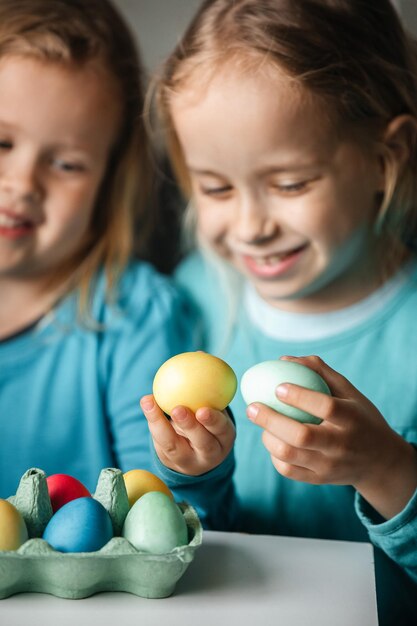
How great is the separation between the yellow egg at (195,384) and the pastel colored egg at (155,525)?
9 centimetres

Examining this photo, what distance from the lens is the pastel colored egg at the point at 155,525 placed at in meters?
0.62

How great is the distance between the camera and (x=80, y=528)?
0.62 meters

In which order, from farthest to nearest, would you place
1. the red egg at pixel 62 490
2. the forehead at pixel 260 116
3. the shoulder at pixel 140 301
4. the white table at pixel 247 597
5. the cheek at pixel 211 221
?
the shoulder at pixel 140 301, the cheek at pixel 211 221, the forehead at pixel 260 116, the red egg at pixel 62 490, the white table at pixel 247 597

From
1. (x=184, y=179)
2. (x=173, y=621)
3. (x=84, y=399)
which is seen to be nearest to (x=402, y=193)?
(x=184, y=179)

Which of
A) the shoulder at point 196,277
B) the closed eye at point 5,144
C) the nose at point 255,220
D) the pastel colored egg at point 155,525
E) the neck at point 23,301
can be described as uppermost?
the closed eye at point 5,144

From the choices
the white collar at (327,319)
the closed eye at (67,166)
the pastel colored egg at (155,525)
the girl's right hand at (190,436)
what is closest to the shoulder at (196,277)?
the white collar at (327,319)

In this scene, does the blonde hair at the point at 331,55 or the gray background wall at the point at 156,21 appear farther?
the gray background wall at the point at 156,21

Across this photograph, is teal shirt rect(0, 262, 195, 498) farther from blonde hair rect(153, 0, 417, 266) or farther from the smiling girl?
blonde hair rect(153, 0, 417, 266)

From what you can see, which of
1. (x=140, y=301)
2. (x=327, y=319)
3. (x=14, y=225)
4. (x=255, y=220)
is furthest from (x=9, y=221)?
(x=327, y=319)

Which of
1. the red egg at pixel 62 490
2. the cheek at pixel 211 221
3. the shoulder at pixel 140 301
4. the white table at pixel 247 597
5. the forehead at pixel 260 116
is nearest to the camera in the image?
the white table at pixel 247 597

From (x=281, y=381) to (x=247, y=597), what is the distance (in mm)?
177

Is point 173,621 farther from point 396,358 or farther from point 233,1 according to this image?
point 233,1

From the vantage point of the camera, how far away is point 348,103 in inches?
37.7

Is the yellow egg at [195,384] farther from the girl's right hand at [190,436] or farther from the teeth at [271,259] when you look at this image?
the teeth at [271,259]
